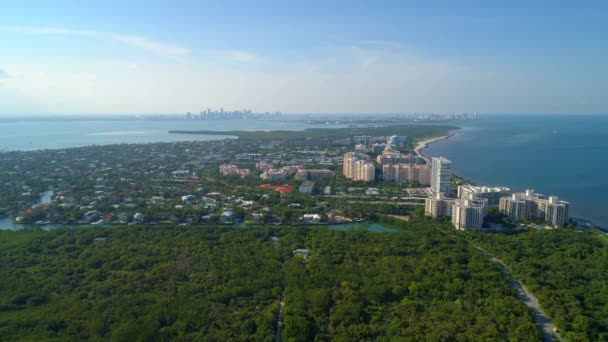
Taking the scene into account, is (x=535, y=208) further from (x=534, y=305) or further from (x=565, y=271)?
(x=534, y=305)

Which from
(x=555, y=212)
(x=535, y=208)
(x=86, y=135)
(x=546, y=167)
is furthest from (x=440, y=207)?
(x=86, y=135)

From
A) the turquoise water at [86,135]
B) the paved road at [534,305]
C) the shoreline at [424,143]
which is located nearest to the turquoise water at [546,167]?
the shoreline at [424,143]

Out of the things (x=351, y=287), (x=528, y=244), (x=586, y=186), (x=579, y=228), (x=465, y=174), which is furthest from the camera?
(x=465, y=174)

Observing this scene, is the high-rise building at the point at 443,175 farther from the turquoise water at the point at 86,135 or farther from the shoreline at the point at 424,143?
the turquoise water at the point at 86,135

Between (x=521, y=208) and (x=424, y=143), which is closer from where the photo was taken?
(x=521, y=208)

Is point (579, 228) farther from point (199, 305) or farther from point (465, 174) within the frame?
point (199, 305)

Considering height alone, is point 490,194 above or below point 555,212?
above

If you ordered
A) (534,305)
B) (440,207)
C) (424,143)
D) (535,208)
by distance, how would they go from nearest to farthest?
(534,305) < (535,208) < (440,207) < (424,143)

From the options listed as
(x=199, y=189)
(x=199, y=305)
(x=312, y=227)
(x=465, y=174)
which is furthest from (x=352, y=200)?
(x=199, y=305)
